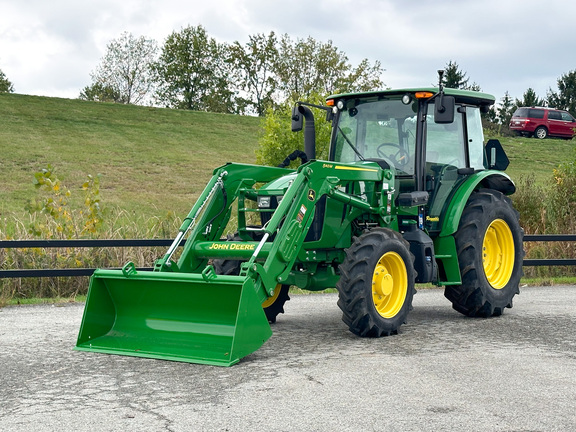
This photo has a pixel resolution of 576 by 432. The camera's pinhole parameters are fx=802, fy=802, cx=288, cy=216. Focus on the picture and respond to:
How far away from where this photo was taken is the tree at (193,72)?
56.8 m

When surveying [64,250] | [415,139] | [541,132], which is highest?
[541,132]

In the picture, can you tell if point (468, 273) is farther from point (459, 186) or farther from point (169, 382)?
point (169, 382)

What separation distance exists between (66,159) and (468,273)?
22667 millimetres

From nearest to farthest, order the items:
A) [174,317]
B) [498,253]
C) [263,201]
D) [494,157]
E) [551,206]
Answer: [174,317] < [263,201] < [498,253] < [494,157] < [551,206]

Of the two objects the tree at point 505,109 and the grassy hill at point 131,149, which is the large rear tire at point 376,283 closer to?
the grassy hill at point 131,149

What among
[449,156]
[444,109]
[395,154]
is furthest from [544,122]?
[444,109]

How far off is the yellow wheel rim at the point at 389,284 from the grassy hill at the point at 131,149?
46.7ft

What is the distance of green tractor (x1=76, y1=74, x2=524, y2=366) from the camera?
699 cm

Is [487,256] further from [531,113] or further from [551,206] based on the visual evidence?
[531,113]

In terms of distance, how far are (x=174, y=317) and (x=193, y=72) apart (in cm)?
5144

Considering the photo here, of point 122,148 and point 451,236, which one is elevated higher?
point 122,148

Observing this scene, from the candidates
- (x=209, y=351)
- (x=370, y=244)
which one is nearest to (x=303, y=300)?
(x=370, y=244)

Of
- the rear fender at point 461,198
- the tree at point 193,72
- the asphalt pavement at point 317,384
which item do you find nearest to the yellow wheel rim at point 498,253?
the rear fender at point 461,198

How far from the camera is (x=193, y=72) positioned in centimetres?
5706
